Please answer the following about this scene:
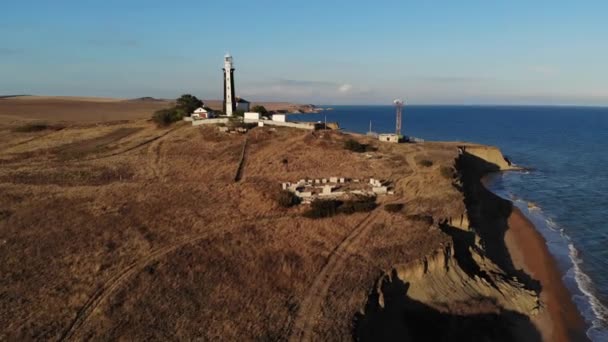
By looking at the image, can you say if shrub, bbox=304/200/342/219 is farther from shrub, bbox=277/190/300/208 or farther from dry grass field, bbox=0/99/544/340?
shrub, bbox=277/190/300/208

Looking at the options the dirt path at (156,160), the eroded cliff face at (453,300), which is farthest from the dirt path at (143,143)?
the eroded cliff face at (453,300)

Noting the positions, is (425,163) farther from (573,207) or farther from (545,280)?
(545,280)

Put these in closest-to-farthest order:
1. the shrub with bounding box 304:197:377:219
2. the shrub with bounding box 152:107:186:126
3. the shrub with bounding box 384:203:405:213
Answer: the shrub with bounding box 304:197:377:219 → the shrub with bounding box 384:203:405:213 → the shrub with bounding box 152:107:186:126

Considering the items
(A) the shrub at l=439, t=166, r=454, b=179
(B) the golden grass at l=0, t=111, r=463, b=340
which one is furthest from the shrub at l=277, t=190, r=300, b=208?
(A) the shrub at l=439, t=166, r=454, b=179

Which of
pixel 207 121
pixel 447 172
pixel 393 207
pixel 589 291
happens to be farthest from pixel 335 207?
pixel 207 121

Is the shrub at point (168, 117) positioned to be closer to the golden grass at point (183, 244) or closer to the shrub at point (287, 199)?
the golden grass at point (183, 244)

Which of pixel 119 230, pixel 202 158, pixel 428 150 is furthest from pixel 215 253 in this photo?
pixel 428 150
